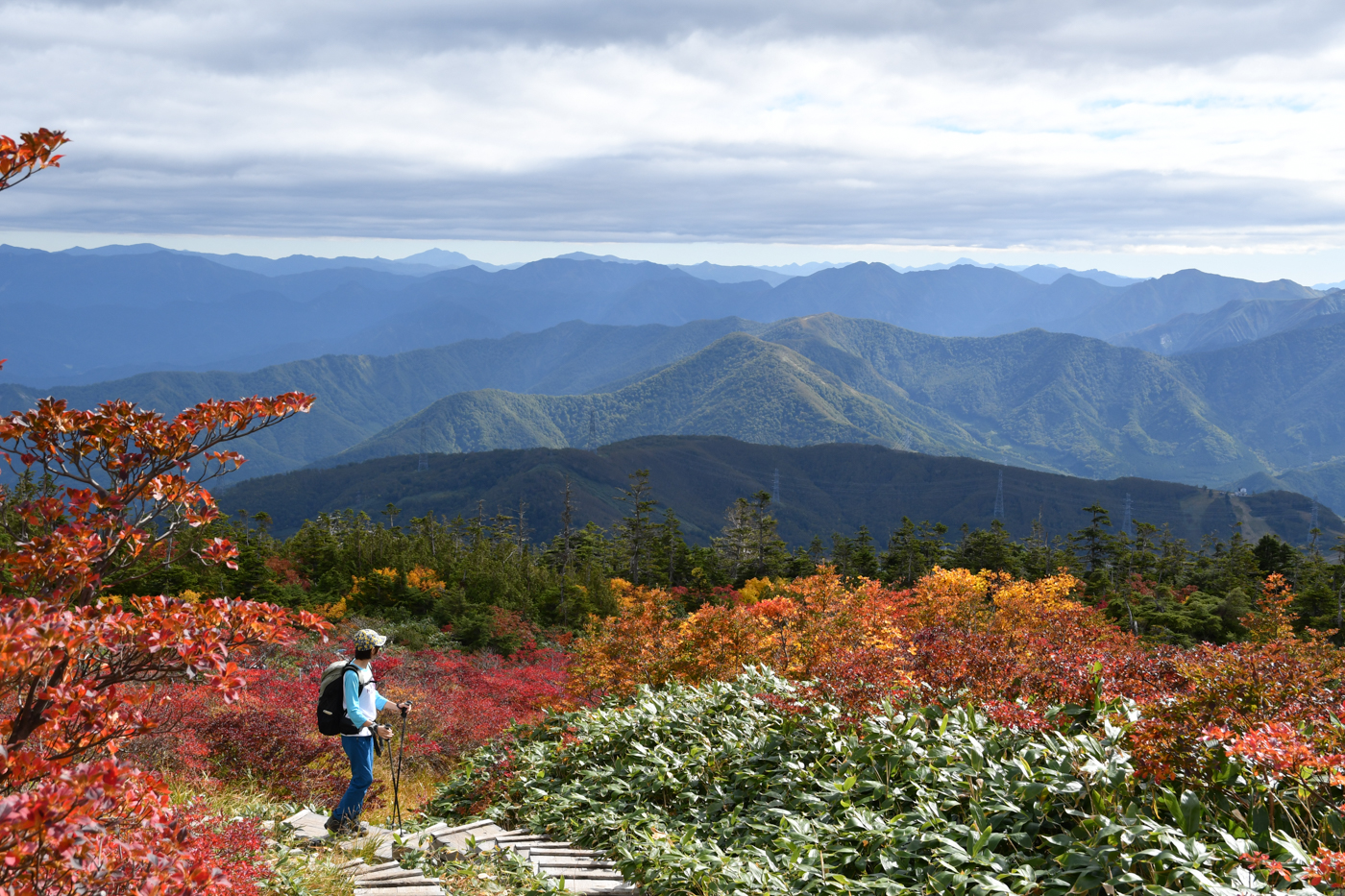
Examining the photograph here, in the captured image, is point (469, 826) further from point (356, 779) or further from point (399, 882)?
point (399, 882)

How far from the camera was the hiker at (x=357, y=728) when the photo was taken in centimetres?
885

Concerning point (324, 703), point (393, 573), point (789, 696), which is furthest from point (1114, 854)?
point (393, 573)

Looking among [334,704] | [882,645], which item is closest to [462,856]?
[334,704]

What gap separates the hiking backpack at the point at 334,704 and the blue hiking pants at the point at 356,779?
0.66 ft

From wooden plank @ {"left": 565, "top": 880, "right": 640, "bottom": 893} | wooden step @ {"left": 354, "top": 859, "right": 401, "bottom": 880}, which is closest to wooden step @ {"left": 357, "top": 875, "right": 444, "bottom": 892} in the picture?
wooden step @ {"left": 354, "top": 859, "right": 401, "bottom": 880}

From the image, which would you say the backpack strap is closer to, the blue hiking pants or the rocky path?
the blue hiking pants

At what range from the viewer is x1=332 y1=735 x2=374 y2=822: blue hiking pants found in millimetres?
8844

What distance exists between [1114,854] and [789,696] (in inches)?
172

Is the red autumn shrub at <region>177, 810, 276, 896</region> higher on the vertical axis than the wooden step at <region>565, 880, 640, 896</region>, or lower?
higher

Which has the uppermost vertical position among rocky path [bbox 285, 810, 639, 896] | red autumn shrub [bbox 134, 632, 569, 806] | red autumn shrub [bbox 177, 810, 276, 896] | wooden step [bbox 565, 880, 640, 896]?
red autumn shrub [bbox 177, 810, 276, 896]

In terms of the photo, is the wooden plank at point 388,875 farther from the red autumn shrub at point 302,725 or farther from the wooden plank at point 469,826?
the red autumn shrub at point 302,725

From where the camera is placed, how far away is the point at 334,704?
9.02 meters

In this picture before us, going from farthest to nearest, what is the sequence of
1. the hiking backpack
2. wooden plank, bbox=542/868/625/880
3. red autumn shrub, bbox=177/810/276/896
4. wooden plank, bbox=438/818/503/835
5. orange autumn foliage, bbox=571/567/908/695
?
orange autumn foliage, bbox=571/567/908/695, the hiking backpack, wooden plank, bbox=438/818/503/835, wooden plank, bbox=542/868/625/880, red autumn shrub, bbox=177/810/276/896

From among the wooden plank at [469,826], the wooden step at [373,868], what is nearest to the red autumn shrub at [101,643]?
the wooden step at [373,868]
